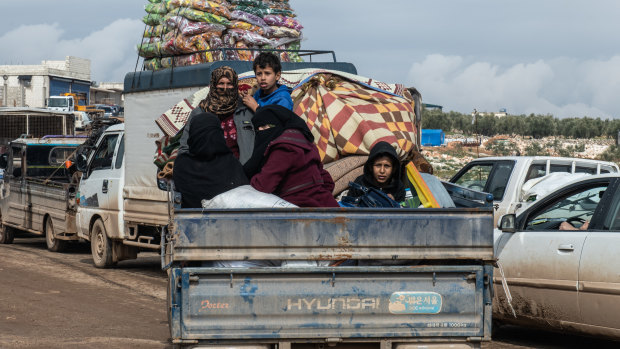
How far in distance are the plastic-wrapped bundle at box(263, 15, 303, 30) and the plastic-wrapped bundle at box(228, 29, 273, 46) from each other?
433mm

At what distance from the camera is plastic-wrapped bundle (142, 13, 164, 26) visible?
43.0ft

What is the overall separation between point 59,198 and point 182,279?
12.3m

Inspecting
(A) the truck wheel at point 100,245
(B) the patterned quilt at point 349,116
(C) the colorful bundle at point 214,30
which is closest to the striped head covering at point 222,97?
(B) the patterned quilt at point 349,116

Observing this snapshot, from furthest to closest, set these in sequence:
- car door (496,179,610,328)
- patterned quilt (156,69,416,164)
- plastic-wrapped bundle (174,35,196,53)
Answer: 1. plastic-wrapped bundle (174,35,196,53)
2. patterned quilt (156,69,416,164)
3. car door (496,179,610,328)

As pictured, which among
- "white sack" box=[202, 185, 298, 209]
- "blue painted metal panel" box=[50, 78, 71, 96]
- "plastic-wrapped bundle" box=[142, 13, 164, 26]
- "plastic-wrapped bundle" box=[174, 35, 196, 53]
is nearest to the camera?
"white sack" box=[202, 185, 298, 209]

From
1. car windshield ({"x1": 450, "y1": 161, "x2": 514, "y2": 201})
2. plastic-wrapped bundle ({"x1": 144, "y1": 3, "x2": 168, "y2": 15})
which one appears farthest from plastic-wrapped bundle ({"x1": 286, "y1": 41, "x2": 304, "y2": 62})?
car windshield ({"x1": 450, "y1": 161, "x2": 514, "y2": 201})

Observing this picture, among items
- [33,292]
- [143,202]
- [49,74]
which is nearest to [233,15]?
[143,202]

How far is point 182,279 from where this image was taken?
5.14m

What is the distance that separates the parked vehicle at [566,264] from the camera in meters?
7.33

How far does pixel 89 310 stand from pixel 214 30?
434 centimetres

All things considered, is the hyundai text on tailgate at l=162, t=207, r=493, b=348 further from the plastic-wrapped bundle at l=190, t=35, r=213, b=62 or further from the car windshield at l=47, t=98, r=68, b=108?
the car windshield at l=47, t=98, r=68, b=108

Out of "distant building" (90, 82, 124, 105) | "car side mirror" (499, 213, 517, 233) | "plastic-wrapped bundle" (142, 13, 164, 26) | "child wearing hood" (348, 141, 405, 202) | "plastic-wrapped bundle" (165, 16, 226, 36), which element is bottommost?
"car side mirror" (499, 213, 517, 233)

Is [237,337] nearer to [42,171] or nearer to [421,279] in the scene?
[421,279]

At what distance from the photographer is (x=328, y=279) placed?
Result: 522 cm
